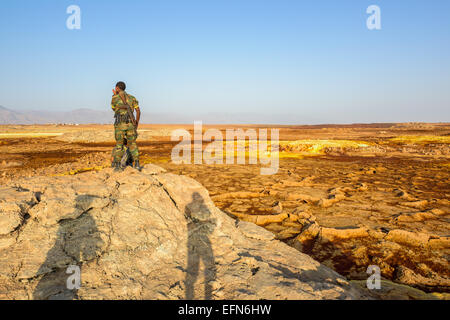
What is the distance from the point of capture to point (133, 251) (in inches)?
80.2

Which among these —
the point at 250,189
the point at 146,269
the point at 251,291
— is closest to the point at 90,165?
the point at 250,189

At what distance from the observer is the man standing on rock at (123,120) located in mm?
3699

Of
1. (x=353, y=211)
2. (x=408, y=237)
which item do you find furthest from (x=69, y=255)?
(x=353, y=211)

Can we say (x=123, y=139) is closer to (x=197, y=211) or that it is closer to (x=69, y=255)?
(x=197, y=211)

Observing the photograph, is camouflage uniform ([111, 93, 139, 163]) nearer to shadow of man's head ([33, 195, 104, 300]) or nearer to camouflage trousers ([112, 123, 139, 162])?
camouflage trousers ([112, 123, 139, 162])

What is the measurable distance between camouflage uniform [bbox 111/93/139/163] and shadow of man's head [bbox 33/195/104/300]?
1.57 m

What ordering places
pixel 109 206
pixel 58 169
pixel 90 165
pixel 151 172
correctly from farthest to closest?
1. pixel 90 165
2. pixel 58 169
3. pixel 151 172
4. pixel 109 206

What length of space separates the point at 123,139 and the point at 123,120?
0.28m

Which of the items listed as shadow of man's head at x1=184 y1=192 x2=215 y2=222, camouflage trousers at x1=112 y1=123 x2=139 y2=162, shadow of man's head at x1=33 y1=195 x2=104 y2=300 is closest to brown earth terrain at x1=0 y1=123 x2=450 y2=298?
shadow of man's head at x1=184 y1=192 x2=215 y2=222

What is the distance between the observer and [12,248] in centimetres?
178

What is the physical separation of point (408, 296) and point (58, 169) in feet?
28.0
